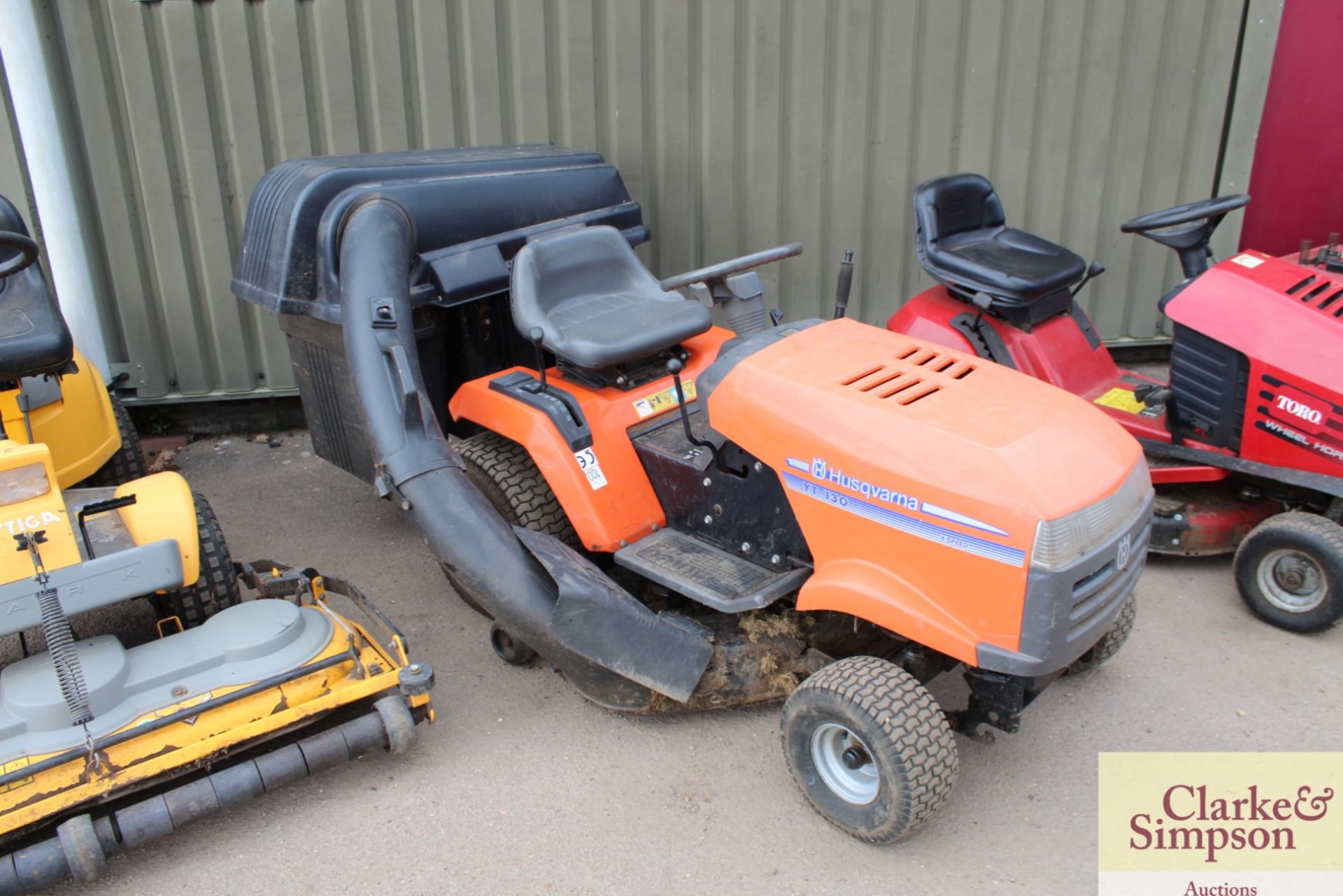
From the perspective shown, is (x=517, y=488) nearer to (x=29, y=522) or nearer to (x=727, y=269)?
(x=727, y=269)

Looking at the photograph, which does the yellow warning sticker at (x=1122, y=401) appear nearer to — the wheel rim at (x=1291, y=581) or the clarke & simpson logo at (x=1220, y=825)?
the wheel rim at (x=1291, y=581)

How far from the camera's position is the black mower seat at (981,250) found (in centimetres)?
393

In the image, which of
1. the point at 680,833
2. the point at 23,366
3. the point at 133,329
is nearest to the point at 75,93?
the point at 133,329

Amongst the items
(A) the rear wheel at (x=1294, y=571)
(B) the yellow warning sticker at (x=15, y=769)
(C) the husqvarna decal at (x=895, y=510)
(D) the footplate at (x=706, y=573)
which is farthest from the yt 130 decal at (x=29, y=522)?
(A) the rear wheel at (x=1294, y=571)

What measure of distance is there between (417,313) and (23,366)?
45.9 inches

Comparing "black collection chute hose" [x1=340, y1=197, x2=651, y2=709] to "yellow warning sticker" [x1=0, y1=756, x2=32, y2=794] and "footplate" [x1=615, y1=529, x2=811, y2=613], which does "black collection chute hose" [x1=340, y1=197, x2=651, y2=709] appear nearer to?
"footplate" [x1=615, y1=529, x2=811, y2=613]

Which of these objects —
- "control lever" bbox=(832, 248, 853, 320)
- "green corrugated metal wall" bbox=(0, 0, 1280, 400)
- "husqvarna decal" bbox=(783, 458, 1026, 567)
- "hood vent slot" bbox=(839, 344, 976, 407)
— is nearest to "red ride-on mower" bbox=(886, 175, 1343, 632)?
"green corrugated metal wall" bbox=(0, 0, 1280, 400)

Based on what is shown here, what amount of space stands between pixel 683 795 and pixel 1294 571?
202cm

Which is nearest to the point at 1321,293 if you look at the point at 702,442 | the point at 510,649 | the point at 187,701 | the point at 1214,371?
the point at 1214,371

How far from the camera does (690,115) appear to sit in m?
4.83

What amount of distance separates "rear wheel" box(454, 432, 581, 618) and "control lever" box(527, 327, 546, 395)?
0.75ft

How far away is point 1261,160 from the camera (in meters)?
5.38

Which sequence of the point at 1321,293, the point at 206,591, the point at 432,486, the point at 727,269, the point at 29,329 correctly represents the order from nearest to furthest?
1. the point at 432,486
2. the point at 206,591
3. the point at 29,329
4. the point at 727,269
5. the point at 1321,293

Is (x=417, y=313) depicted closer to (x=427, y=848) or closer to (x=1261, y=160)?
(x=427, y=848)
